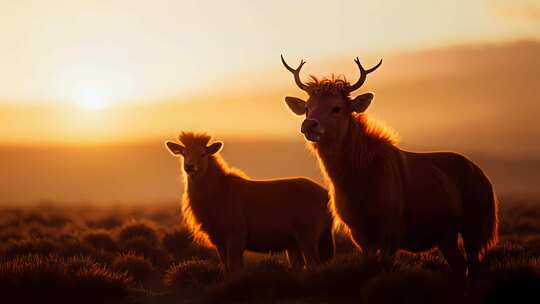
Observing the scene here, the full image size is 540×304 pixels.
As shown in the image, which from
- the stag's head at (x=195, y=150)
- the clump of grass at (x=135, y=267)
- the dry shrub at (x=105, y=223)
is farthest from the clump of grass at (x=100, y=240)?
the dry shrub at (x=105, y=223)

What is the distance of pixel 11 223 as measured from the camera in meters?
27.0

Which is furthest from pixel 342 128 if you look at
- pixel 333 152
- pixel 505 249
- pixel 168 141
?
pixel 505 249

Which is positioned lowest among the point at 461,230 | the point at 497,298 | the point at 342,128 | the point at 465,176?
the point at 497,298

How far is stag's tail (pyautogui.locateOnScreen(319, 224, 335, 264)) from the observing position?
46.2ft

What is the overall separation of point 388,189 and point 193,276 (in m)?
3.79

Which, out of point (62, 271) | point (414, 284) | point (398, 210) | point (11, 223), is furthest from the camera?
point (11, 223)

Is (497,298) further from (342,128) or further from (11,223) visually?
(11,223)

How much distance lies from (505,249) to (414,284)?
219 inches

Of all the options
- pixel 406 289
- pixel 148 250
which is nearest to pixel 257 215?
pixel 406 289

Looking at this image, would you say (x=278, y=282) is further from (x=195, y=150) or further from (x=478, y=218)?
(x=195, y=150)

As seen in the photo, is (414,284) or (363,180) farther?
(363,180)

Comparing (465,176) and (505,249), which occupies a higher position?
(465,176)

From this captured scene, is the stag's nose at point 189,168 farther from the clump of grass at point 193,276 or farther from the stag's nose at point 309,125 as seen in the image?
the stag's nose at point 309,125

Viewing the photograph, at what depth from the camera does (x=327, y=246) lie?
14.1 metres
